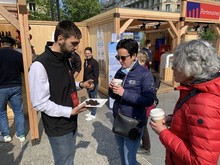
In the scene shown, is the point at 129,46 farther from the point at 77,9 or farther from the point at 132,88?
A: the point at 77,9

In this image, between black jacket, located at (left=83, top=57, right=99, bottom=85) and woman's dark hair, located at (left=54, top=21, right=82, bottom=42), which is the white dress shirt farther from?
→ black jacket, located at (left=83, top=57, right=99, bottom=85)

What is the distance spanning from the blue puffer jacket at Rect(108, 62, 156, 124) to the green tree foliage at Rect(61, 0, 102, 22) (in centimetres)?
2017

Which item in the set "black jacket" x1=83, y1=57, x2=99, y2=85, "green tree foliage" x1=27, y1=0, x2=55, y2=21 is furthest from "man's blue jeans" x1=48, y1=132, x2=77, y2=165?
"green tree foliage" x1=27, y1=0, x2=55, y2=21

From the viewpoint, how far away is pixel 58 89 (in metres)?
1.71

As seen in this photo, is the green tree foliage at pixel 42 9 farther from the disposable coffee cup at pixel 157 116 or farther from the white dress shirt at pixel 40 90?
the disposable coffee cup at pixel 157 116

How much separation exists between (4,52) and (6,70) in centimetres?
36

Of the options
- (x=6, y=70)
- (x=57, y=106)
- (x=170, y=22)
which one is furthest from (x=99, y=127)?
(x=170, y=22)

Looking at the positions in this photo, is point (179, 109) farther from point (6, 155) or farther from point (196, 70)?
point (6, 155)

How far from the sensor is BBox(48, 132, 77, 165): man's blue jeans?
1.83 metres

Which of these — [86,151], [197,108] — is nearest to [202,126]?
[197,108]

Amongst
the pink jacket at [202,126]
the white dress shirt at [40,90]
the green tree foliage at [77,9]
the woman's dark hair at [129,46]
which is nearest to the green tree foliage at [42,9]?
the green tree foliage at [77,9]

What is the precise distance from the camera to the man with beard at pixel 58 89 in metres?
1.60

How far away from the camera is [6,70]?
144 inches

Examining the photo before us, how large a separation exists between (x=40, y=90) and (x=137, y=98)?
1.00m
